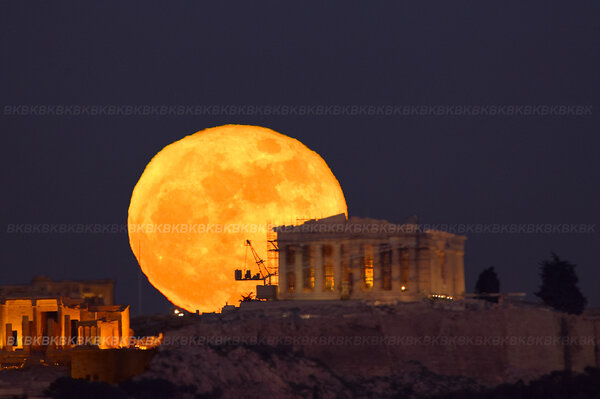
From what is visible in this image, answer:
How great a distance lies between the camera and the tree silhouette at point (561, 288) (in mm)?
118500

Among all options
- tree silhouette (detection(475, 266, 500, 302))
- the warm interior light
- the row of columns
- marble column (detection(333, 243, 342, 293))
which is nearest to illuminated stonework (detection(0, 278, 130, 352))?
the warm interior light

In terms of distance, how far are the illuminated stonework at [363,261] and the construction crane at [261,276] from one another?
1.80 meters

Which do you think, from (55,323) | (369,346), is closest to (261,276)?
(55,323)

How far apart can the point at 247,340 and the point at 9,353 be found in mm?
16963

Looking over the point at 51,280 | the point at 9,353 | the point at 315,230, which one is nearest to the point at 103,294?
the point at 51,280

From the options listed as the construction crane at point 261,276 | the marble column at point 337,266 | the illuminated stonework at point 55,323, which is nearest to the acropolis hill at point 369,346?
the construction crane at point 261,276

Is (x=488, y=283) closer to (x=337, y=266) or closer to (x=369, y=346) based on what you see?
(x=337, y=266)

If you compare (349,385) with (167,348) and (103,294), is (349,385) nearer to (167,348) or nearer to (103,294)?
(167,348)

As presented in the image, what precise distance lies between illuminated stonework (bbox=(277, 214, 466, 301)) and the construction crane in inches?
70.8

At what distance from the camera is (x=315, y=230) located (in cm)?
10906

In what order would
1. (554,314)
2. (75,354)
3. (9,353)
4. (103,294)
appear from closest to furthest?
(75,354) → (9,353) → (554,314) → (103,294)

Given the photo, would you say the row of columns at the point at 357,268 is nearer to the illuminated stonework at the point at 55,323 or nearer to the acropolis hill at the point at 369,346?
the acropolis hill at the point at 369,346

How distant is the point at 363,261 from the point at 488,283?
51.8 ft

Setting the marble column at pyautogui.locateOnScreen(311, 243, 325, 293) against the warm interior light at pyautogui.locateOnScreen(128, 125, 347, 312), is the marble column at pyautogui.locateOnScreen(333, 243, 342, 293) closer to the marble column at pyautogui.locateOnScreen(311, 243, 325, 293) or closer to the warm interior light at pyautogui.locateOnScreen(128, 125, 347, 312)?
the marble column at pyautogui.locateOnScreen(311, 243, 325, 293)
